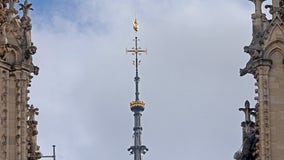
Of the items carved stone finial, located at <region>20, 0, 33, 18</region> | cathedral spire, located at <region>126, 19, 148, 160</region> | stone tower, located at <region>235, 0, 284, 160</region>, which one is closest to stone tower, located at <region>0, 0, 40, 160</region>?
carved stone finial, located at <region>20, 0, 33, 18</region>

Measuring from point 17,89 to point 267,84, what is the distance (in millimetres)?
7325

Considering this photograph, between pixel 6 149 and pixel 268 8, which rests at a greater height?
pixel 268 8

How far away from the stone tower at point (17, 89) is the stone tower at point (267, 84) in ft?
20.9

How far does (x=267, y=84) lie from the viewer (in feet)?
181

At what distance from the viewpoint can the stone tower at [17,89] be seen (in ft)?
178

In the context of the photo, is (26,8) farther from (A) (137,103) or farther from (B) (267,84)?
(A) (137,103)

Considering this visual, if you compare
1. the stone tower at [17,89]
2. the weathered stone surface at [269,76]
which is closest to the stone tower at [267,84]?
the weathered stone surface at [269,76]

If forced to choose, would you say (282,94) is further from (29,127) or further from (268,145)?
(29,127)

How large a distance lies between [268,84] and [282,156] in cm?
235

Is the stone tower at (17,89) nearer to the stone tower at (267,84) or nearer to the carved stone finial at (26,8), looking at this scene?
the carved stone finial at (26,8)

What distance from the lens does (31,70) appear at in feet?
183

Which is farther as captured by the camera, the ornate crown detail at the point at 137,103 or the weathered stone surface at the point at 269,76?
the ornate crown detail at the point at 137,103

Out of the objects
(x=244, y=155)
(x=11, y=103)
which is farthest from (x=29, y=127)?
(x=244, y=155)

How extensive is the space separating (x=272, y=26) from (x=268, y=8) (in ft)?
2.20
